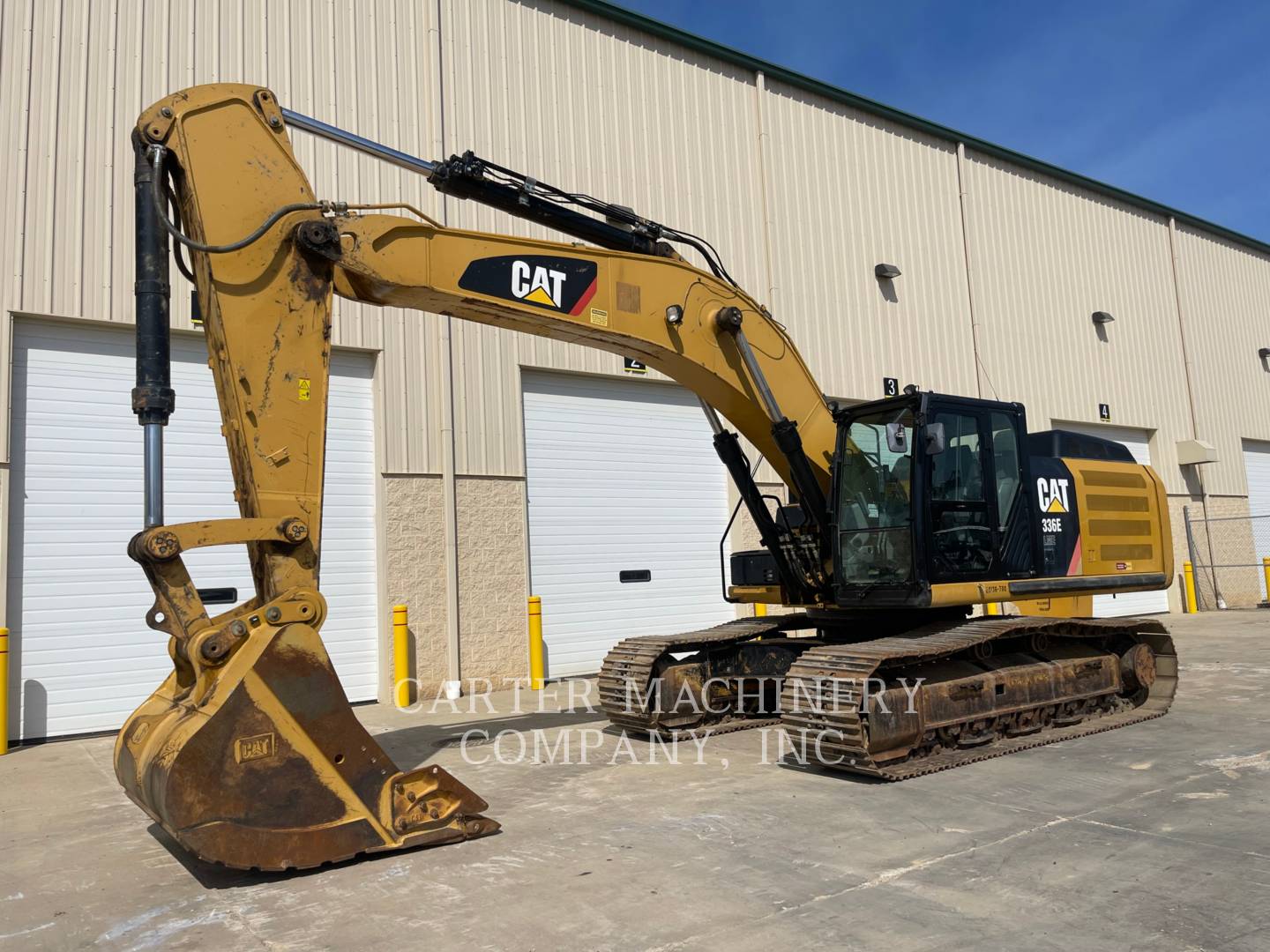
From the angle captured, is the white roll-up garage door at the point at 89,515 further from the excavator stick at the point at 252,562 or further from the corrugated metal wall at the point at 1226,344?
the corrugated metal wall at the point at 1226,344

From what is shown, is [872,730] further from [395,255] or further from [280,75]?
[280,75]

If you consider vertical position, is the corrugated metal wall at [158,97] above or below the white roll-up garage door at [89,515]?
above

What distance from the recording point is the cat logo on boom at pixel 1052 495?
824 centimetres

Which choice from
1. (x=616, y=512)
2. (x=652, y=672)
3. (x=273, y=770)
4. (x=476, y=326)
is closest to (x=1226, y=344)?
(x=616, y=512)

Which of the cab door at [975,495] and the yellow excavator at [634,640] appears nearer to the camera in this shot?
the yellow excavator at [634,640]

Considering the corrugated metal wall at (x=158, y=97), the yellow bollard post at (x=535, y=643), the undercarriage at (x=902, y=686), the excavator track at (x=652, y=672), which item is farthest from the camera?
the yellow bollard post at (x=535, y=643)

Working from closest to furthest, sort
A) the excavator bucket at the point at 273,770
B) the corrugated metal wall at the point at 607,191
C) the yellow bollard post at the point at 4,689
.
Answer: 1. the excavator bucket at the point at 273,770
2. the yellow bollard post at the point at 4,689
3. the corrugated metal wall at the point at 607,191

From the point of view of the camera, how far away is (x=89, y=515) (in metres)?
9.95

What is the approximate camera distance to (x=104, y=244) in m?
10.1

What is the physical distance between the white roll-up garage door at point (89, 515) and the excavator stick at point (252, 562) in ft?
17.6

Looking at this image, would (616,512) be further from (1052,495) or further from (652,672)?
(1052,495)

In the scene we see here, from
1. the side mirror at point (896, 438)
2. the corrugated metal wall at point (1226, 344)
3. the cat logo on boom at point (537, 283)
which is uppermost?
the corrugated metal wall at point (1226, 344)

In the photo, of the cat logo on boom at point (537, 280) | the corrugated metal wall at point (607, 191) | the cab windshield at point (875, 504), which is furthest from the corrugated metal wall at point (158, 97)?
the cab windshield at point (875, 504)

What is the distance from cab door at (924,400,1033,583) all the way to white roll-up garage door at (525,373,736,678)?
6382 mm
